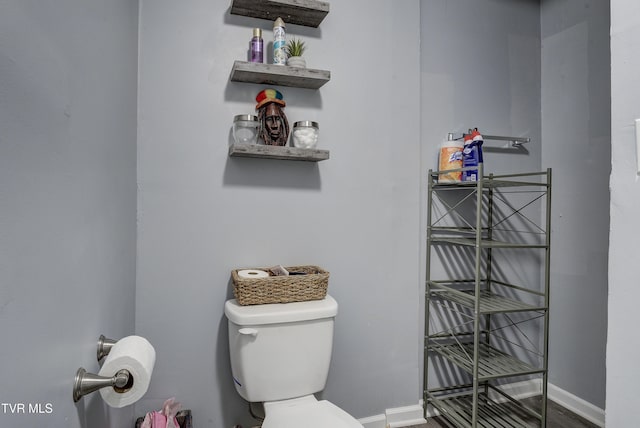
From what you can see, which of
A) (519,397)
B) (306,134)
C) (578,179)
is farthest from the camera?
(519,397)

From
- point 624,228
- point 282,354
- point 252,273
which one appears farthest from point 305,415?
point 624,228

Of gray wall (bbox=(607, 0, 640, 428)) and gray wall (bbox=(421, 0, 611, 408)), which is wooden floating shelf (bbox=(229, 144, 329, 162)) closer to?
gray wall (bbox=(421, 0, 611, 408))

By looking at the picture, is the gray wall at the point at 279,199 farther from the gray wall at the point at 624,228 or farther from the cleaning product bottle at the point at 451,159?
the gray wall at the point at 624,228

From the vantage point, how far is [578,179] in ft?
6.22

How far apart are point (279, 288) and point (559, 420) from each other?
1.56 m

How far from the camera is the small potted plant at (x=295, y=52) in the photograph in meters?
1.46

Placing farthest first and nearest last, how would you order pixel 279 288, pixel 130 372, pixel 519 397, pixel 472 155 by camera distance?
pixel 519 397, pixel 472 155, pixel 279 288, pixel 130 372

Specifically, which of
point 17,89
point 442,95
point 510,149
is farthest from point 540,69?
point 17,89

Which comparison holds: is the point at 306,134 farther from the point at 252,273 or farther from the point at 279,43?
the point at 252,273

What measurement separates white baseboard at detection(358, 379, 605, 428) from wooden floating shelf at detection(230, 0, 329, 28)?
5.69ft

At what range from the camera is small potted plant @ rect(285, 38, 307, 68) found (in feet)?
4.77

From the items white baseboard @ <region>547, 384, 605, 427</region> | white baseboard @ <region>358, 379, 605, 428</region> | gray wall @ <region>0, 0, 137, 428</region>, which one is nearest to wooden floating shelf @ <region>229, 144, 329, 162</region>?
gray wall @ <region>0, 0, 137, 428</region>

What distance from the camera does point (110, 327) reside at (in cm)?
100

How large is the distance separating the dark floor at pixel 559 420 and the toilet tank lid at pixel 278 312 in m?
0.83
